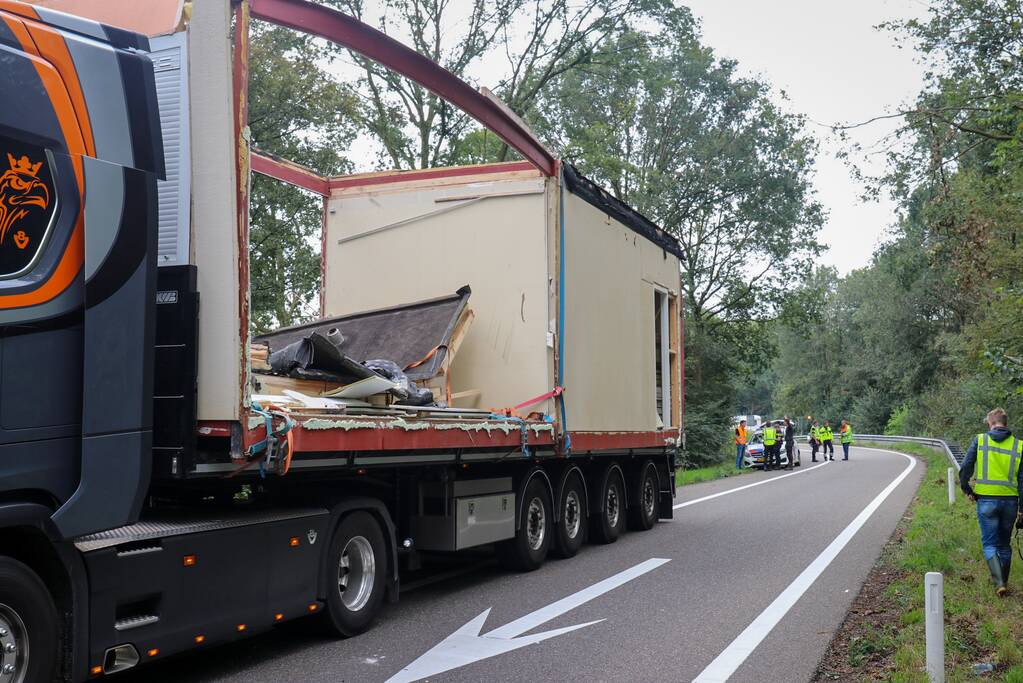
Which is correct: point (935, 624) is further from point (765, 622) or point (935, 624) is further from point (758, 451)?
point (758, 451)

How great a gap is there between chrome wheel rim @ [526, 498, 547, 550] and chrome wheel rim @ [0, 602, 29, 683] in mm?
6389

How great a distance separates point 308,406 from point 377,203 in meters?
5.10

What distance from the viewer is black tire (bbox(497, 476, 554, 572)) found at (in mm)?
10016

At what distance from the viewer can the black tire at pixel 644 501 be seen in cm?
1384

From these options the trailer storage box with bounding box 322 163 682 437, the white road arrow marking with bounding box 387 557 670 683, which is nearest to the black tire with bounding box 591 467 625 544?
the trailer storage box with bounding box 322 163 682 437

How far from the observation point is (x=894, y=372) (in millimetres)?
51719

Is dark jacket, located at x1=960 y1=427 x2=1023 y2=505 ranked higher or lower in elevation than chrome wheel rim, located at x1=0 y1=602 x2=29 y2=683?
higher

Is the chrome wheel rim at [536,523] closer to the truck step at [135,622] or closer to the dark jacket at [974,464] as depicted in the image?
the dark jacket at [974,464]

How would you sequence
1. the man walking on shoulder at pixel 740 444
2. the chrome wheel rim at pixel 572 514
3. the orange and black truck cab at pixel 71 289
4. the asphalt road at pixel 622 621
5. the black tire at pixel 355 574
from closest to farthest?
1. the orange and black truck cab at pixel 71 289
2. the asphalt road at pixel 622 621
3. the black tire at pixel 355 574
4. the chrome wheel rim at pixel 572 514
5. the man walking on shoulder at pixel 740 444

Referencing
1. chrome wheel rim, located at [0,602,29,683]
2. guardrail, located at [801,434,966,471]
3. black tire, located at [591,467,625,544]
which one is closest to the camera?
chrome wheel rim, located at [0,602,29,683]

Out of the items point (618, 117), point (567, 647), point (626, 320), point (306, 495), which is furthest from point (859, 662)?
point (618, 117)

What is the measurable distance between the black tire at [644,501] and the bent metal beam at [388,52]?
A: 20.3 ft

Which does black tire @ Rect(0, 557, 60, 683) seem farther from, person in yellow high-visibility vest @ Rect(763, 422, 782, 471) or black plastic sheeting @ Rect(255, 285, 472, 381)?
person in yellow high-visibility vest @ Rect(763, 422, 782, 471)

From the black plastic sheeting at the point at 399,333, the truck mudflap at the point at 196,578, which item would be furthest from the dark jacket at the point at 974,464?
the truck mudflap at the point at 196,578
